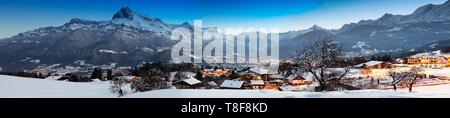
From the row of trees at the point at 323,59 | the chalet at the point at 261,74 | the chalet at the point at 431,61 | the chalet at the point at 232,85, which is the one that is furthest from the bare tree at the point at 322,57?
the chalet at the point at 261,74

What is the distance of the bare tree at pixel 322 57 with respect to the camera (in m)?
19.6

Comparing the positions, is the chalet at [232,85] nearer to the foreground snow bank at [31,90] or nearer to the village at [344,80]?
the village at [344,80]

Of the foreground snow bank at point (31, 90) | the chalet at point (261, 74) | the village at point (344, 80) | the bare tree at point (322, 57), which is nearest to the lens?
the bare tree at point (322, 57)

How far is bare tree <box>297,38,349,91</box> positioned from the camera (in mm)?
19555

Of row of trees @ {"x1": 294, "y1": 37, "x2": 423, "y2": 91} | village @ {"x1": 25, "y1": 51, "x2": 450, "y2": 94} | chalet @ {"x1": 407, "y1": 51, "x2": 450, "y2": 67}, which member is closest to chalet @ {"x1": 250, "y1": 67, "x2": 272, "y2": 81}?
village @ {"x1": 25, "y1": 51, "x2": 450, "y2": 94}

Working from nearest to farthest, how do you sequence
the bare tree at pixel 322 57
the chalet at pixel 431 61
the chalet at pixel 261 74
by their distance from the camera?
the bare tree at pixel 322 57 < the chalet at pixel 431 61 < the chalet at pixel 261 74

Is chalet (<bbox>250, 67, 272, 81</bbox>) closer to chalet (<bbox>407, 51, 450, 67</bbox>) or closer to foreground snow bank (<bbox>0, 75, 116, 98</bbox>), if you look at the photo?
chalet (<bbox>407, 51, 450, 67</bbox>)

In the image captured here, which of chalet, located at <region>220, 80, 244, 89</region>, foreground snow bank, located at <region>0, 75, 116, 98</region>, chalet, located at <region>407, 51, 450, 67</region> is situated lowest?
chalet, located at <region>220, 80, 244, 89</region>

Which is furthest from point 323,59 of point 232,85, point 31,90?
point 232,85

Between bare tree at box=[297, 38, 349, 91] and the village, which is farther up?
bare tree at box=[297, 38, 349, 91]
